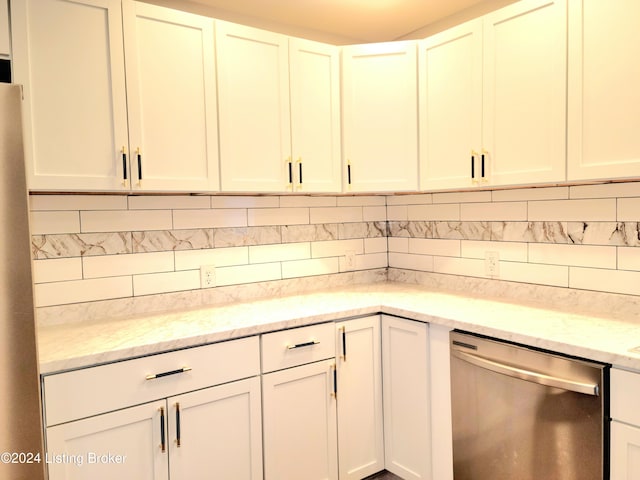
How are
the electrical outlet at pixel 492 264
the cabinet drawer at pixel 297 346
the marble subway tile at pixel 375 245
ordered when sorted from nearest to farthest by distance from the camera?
the cabinet drawer at pixel 297 346, the electrical outlet at pixel 492 264, the marble subway tile at pixel 375 245

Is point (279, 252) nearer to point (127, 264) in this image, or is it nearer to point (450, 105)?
point (127, 264)

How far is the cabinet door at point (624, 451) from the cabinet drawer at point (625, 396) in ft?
0.09

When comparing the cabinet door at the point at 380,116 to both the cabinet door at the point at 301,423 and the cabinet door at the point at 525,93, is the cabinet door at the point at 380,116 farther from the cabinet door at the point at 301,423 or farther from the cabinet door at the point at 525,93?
the cabinet door at the point at 301,423

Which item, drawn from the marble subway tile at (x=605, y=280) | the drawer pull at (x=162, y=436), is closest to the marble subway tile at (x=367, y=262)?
the marble subway tile at (x=605, y=280)

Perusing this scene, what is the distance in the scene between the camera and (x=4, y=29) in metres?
1.58

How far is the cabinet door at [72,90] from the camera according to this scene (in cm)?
162

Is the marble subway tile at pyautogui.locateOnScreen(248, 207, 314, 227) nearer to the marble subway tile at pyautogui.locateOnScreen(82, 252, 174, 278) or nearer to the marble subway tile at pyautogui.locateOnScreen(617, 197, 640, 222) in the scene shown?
the marble subway tile at pyautogui.locateOnScreen(82, 252, 174, 278)

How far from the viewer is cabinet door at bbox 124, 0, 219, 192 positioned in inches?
70.6

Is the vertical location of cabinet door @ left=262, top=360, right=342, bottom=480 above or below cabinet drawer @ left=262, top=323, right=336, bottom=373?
below

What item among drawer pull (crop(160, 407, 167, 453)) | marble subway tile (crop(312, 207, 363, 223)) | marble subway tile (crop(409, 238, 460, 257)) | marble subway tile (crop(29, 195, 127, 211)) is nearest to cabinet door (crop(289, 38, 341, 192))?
marble subway tile (crop(312, 207, 363, 223))

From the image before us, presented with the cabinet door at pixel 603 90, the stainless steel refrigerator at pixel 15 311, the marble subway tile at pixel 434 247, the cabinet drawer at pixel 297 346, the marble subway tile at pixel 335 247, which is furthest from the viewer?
the marble subway tile at pixel 335 247

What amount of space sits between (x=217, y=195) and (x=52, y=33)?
94cm

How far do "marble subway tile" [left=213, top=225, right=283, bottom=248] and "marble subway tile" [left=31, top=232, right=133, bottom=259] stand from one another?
1.40 ft

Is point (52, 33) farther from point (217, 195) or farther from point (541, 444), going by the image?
point (541, 444)
